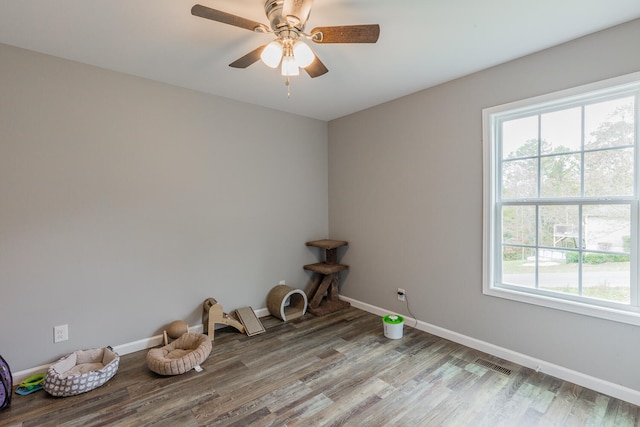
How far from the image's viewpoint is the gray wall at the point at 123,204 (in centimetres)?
228

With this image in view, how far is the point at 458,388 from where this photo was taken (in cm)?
219

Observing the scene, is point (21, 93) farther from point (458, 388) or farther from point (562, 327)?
point (562, 327)

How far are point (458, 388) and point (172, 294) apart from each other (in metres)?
2.63

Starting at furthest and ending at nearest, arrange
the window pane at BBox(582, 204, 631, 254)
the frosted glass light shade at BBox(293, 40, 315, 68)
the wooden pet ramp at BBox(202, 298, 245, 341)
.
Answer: the wooden pet ramp at BBox(202, 298, 245, 341), the window pane at BBox(582, 204, 631, 254), the frosted glass light shade at BBox(293, 40, 315, 68)

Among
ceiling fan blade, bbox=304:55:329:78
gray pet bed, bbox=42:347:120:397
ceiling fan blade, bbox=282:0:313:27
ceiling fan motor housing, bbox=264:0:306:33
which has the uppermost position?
ceiling fan motor housing, bbox=264:0:306:33

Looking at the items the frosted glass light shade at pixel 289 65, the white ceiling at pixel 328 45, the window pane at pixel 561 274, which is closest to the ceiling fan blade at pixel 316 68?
the frosted glass light shade at pixel 289 65

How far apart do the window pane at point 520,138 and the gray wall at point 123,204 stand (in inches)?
93.5

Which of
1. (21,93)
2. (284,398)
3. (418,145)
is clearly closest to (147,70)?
(21,93)

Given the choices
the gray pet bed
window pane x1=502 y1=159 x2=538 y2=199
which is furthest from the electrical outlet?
window pane x1=502 y1=159 x2=538 y2=199

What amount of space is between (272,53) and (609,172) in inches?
96.2

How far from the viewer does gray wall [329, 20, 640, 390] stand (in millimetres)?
2115

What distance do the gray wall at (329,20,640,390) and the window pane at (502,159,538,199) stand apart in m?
0.21

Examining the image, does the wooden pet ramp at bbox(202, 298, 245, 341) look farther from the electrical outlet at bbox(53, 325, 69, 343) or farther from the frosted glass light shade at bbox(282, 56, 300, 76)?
the frosted glass light shade at bbox(282, 56, 300, 76)

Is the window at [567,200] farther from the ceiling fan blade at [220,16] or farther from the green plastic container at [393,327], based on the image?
the ceiling fan blade at [220,16]
